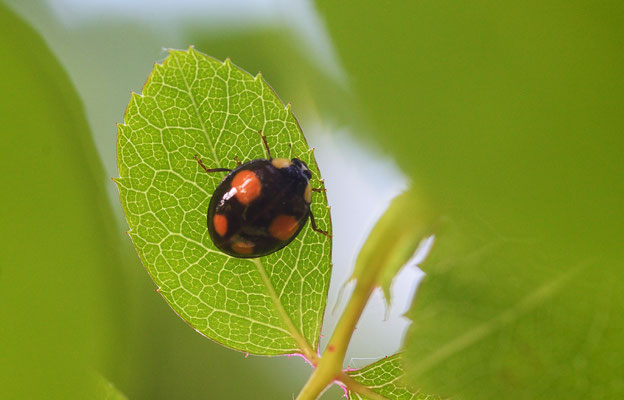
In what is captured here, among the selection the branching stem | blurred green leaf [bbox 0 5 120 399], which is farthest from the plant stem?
blurred green leaf [bbox 0 5 120 399]

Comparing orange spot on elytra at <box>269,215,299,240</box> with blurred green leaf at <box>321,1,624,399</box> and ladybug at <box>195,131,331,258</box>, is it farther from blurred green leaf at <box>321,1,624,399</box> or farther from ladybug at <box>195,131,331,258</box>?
blurred green leaf at <box>321,1,624,399</box>

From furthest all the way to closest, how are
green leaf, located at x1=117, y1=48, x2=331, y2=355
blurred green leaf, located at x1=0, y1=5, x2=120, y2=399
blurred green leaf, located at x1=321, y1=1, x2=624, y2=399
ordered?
blurred green leaf, located at x1=0, y1=5, x2=120, y2=399
green leaf, located at x1=117, y1=48, x2=331, y2=355
blurred green leaf, located at x1=321, y1=1, x2=624, y2=399

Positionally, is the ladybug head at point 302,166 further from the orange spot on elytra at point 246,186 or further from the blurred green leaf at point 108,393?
the blurred green leaf at point 108,393

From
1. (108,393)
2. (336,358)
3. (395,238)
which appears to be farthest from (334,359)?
(108,393)

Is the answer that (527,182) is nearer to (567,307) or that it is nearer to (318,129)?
(567,307)

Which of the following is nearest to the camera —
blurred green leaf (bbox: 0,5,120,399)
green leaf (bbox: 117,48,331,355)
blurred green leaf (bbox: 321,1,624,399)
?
blurred green leaf (bbox: 321,1,624,399)

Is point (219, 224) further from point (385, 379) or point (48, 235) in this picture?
point (48, 235)

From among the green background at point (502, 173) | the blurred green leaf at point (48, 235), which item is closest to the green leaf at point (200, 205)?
the green background at point (502, 173)

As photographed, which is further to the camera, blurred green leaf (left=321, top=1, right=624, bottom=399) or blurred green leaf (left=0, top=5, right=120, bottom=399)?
blurred green leaf (left=0, top=5, right=120, bottom=399)
